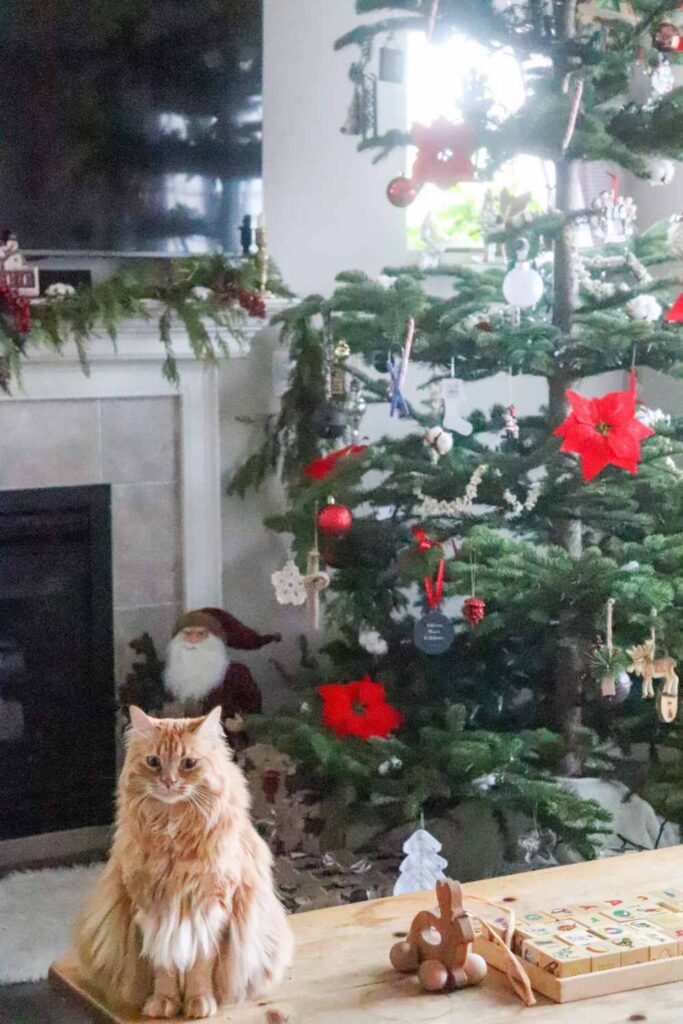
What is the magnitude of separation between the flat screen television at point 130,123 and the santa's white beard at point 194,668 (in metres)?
0.89

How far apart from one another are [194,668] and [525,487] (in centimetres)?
85

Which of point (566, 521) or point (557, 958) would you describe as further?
point (566, 521)

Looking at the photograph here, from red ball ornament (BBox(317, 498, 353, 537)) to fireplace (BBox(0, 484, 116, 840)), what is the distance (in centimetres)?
69

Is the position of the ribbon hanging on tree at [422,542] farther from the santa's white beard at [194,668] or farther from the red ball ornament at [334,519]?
the santa's white beard at [194,668]

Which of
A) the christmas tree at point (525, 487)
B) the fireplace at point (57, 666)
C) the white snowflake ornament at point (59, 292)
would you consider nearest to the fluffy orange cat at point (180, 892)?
the christmas tree at point (525, 487)

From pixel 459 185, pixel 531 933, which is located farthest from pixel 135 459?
pixel 531 933

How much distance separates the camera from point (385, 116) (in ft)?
10.9

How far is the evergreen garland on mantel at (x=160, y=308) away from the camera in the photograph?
2721 millimetres

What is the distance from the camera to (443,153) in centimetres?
251

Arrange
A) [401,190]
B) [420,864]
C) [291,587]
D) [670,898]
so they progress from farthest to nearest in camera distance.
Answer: [291,587] → [401,190] → [420,864] → [670,898]

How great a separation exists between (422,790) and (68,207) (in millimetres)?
1441

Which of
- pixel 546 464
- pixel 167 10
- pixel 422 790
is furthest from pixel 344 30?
pixel 422 790

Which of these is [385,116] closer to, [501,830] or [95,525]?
[95,525]

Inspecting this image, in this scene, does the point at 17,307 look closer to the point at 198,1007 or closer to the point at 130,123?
the point at 130,123
